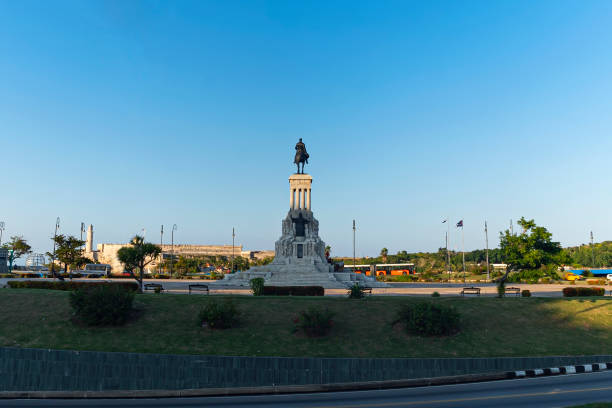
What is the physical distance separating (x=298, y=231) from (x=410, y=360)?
44.9m

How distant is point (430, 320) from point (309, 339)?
6.21 m

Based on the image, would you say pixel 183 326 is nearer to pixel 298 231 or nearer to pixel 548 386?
pixel 548 386

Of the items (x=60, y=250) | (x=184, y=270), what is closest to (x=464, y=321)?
(x=60, y=250)

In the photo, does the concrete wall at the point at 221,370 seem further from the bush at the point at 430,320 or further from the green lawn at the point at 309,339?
the bush at the point at 430,320

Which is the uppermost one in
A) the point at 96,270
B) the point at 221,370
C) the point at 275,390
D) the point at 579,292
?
the point at 579,292

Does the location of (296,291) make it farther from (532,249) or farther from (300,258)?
(300,258)

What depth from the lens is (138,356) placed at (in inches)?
719

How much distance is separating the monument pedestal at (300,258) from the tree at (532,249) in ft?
70.2

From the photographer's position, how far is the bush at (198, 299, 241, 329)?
21.7m

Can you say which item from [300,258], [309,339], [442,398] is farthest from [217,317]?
[300,258]

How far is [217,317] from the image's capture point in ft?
71.3

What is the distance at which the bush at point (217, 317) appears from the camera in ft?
71.2

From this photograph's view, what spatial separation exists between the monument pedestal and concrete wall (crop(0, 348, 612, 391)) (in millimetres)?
31060

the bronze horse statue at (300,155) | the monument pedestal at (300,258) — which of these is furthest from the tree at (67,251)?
the bronze horse statue at (300,155)
